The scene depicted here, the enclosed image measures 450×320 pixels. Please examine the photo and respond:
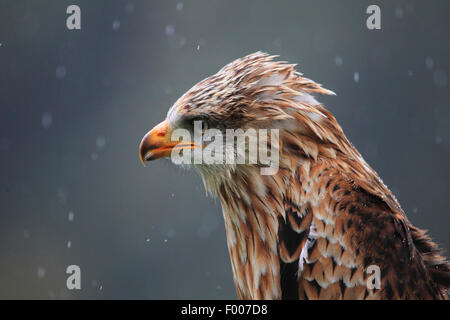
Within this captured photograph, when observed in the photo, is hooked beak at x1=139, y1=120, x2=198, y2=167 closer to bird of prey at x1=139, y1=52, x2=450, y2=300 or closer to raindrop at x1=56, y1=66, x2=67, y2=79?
bird of prey at x1=139, y1=52, x2=450, y2=300

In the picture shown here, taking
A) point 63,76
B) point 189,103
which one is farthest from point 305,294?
point 63,76

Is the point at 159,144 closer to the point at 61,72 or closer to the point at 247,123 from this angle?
the point at 247,123

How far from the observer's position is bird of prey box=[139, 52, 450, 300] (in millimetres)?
1484

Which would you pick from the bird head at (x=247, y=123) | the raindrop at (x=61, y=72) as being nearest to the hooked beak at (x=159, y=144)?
the bird head at (x=247, y=123)

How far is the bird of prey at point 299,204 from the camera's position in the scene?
4.87 feet

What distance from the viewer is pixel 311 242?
1.53 meters

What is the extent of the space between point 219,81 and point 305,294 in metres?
0.81

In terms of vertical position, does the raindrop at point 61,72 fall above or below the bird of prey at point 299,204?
above

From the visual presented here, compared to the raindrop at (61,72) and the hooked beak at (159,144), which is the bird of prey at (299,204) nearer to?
the hooked beak at (159,144)

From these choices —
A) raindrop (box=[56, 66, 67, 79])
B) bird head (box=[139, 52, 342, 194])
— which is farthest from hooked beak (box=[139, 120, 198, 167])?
raindrop (box=[56, 66, 67, 79])

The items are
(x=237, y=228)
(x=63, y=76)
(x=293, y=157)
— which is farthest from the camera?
(x=63, y=76)

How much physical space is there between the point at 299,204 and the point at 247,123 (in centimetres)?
33
